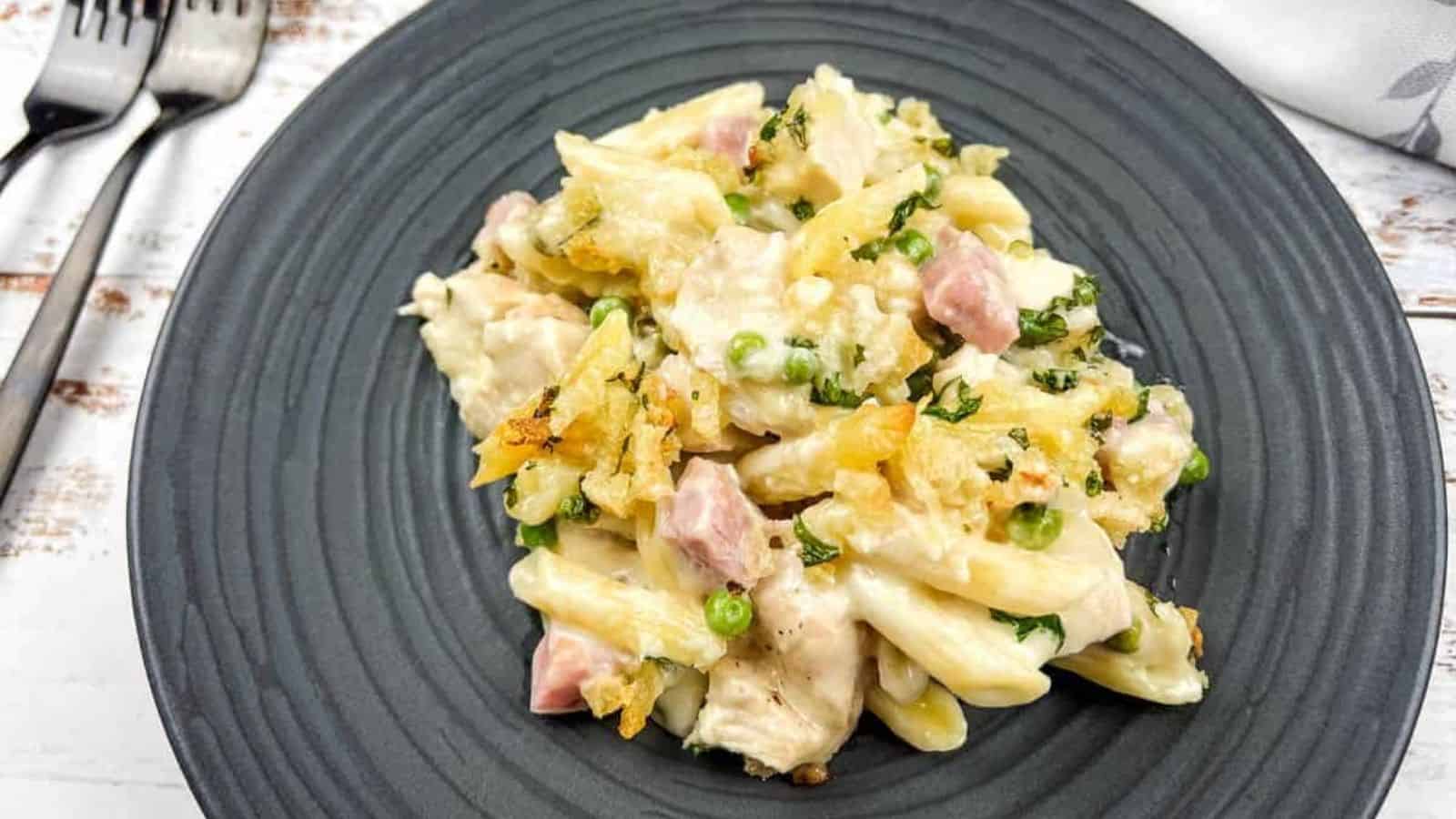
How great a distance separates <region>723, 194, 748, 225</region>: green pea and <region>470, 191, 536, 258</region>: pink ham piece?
45 centimetres

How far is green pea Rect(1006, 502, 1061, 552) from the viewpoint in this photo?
2.11 meters

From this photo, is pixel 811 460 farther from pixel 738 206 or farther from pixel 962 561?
pixel 738 206

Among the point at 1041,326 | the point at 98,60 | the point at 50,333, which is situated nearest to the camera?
the point at 1041,326

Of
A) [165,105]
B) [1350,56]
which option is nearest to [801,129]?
[1350,56]

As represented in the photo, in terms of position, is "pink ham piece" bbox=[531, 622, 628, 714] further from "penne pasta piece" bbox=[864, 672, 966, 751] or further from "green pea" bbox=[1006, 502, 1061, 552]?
"green pea" bbox=[1006, 502, 1061, 552]

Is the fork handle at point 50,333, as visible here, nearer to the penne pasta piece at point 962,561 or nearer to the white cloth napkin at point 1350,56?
the penne pasta piece at point 962,561

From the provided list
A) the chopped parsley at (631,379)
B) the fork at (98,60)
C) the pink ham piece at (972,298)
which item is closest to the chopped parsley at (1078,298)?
the pink ham piece at (972,298)

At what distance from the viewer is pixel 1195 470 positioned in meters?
2.38

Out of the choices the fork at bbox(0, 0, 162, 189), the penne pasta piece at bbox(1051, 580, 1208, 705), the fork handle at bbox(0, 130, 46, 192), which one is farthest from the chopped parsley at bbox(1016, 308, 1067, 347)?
the fork handle at bbox(0, 130, 46, 192)

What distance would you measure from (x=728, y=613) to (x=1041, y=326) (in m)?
0.86

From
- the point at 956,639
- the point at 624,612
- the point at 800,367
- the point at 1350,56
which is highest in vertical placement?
the point at 1350,56

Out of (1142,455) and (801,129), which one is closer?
(1142,455)

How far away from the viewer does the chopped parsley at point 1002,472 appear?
209 centimetres

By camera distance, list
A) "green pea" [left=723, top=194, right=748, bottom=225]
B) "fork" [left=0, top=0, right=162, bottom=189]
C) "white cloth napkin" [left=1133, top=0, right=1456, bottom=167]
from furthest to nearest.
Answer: "fork" [left=0, top=0, right=162, bottom=189]
"white cloth napkin" [left=1133, top=0, right=1456, bottom=167]
"green pea" [left=723, top=194, right=748, bottom=225]
